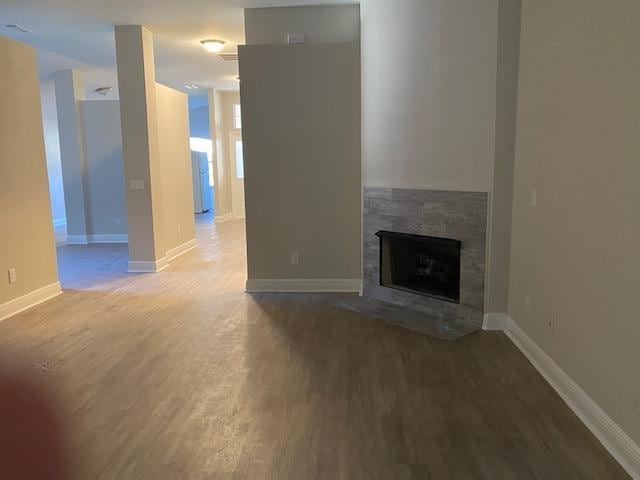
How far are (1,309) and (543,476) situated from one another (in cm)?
467

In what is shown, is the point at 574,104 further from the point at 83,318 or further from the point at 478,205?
the point at 83,318

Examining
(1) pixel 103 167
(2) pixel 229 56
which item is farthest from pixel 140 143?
(1) pixel 103 167

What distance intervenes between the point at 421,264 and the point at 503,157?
1302mm

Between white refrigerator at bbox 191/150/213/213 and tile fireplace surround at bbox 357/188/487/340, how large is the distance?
386 inches

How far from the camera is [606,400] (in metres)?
2.36

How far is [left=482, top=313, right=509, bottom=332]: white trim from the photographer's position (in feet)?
13.0

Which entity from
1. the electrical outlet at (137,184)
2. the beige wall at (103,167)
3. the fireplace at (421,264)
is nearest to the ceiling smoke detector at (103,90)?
the beige wall at (103,167)

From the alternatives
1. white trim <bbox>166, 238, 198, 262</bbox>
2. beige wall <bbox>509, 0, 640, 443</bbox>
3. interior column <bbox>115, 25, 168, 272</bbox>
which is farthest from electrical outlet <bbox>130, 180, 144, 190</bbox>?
beige wall <bbox>509, 0, 640, 443</bbox>

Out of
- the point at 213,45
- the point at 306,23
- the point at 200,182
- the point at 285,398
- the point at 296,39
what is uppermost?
the point at 213,45

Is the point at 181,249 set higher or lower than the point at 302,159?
lower

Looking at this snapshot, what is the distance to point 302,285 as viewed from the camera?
17.9 feet

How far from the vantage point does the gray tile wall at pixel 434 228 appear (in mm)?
3980

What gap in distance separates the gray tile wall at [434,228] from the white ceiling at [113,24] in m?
2.36

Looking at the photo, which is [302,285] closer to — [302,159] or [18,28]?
[302,159]
